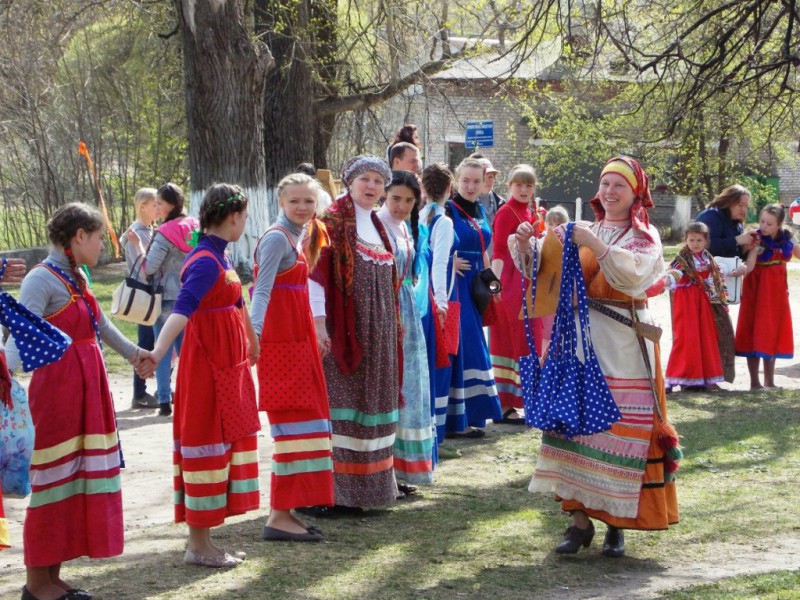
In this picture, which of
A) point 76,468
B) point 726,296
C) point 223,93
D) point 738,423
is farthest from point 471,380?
point 223,93

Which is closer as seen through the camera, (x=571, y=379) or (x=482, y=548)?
(x=571, y=379)

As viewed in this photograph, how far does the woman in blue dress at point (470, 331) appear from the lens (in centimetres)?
864

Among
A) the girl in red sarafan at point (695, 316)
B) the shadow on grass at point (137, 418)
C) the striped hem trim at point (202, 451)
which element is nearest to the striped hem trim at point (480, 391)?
the shadow on grass at point (137, 418)

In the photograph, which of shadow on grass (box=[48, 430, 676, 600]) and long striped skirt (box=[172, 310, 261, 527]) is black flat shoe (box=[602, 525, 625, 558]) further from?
long striped skirt (box=[172, 310, 261, 527])

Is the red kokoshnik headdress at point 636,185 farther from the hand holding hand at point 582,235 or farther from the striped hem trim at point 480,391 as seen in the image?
the striped hem trim at point 480,391

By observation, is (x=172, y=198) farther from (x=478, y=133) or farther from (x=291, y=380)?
(x=478, y=133)

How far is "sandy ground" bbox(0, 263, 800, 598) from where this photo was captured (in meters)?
5.26

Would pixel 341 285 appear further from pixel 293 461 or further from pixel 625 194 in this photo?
pixel 625 194

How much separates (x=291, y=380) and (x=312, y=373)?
4.6 inches

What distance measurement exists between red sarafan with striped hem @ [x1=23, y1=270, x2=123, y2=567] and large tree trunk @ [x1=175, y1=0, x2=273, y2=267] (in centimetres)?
1035

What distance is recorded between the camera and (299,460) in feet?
19.0

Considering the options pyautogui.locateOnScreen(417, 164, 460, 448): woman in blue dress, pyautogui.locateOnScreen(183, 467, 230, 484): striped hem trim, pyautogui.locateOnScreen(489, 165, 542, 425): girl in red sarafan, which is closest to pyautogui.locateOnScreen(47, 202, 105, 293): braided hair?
pyautogui.locateOnScreen(183, 467, 230, 484): striped hem trim

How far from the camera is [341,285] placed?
6160 millimetres

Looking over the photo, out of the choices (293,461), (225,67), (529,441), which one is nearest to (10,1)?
(225,67)
